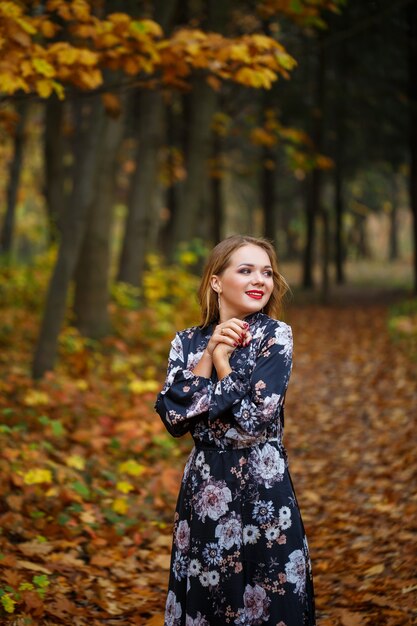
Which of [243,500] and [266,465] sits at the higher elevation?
[266,465]

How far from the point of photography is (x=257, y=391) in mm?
3076

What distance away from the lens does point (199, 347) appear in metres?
3.40

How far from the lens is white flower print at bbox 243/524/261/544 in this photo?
10.3 ft

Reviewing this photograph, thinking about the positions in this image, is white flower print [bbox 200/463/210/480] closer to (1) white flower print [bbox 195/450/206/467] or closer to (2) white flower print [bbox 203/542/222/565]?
(1) white flower print [bbox 195/450/206/467]

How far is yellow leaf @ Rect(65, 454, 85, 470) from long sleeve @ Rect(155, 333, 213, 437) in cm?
290

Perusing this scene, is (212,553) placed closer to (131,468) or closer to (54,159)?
(131,468)

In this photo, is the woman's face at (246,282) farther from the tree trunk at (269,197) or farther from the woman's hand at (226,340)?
the tree trunk at (269,197)

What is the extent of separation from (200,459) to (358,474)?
3.95 meters

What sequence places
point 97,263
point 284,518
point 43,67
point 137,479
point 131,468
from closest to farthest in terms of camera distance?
point 284,518 < point 43,67 < point 131,468 < point 137,479 < point 97,263

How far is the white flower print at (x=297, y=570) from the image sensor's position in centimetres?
313

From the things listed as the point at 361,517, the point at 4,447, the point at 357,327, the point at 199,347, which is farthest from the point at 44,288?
the point at 199,347

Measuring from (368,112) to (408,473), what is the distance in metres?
15.9

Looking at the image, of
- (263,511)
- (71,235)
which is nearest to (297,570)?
(263,511)

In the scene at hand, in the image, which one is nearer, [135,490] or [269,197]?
[135,490]
